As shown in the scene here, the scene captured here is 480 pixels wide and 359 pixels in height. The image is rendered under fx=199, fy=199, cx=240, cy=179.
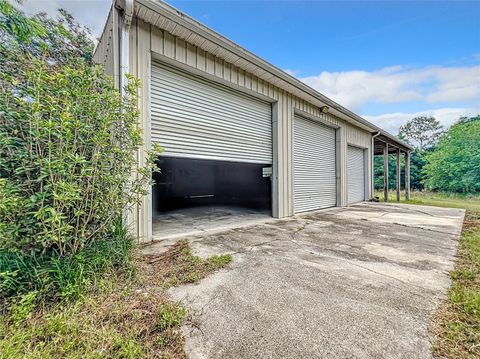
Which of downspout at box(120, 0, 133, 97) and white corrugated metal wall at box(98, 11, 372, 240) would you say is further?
white corrugated metal wall at box(98, 11, 372, 240)

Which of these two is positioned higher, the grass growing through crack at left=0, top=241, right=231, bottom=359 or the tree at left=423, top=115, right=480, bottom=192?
the tree at left=423, top=115, right=480, bottom=192

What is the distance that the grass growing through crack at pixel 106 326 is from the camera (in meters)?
1.07

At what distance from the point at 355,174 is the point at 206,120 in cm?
745

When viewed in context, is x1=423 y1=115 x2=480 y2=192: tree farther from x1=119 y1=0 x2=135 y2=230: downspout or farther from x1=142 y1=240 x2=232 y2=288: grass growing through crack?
x1=119 y1=0 x2=135 y2=230: downspout

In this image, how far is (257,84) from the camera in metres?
4.52

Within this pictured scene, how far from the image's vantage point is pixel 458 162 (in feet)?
49.7

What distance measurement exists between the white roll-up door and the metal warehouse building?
46 cm

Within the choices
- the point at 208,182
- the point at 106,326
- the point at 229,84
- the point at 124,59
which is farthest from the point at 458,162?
the point at 106,326

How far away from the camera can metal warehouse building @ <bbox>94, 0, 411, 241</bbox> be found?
2910 millimetres

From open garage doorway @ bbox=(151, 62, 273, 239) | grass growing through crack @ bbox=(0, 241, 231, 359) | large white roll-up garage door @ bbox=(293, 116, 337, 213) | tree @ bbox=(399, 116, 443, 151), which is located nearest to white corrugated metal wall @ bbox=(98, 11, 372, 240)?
open garage doorway @ bbox=(151, 62, 273, 239)

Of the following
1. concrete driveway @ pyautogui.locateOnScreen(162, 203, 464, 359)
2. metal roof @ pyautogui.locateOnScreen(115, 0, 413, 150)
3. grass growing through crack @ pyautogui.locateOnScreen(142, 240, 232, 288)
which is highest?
metal roof @ pyautogui.locateOnScreen(115, 0, 413, 150)

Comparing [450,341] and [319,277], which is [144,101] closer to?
[319,277]

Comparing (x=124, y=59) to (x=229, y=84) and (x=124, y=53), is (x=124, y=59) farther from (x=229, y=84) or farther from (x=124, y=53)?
(x=229, y=84)

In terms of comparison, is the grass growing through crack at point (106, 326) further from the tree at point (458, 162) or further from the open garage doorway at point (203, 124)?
the tree at point (458, 162)
